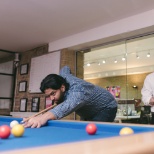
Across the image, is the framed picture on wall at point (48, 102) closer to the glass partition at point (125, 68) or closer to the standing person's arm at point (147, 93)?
the glass partition at point (125, 68)

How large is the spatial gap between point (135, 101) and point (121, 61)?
Answer: 0.87m

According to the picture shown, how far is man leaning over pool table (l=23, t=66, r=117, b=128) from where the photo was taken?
183cm

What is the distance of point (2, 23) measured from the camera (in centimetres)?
398

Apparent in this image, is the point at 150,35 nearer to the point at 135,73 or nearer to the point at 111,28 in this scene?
the point at 111,28

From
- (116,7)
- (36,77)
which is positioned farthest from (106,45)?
(36,77)

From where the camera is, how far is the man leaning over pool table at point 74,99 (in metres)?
1.83

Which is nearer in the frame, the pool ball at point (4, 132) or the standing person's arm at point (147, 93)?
the pool ball at point (4, 132)

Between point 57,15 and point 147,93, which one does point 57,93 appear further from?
point 57,15

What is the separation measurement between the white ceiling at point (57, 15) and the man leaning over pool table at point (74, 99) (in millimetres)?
1192

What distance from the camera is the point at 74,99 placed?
1854mm

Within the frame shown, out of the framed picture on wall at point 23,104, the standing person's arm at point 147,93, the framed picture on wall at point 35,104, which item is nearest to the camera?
the standing person's arm at point 147,93

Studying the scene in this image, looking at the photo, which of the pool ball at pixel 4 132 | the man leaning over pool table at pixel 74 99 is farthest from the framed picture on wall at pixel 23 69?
the pool ball at pixel 4 132

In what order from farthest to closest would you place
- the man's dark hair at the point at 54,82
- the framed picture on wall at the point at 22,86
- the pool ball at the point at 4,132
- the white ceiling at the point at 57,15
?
the framed picture on wall at the point at 22,86
the white ceiling at the point at 57,15
the man's dark hair at the point at 54,82
the pool ball at the point at 4,132

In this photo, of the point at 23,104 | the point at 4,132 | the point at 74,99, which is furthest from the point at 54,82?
the point at 23,104
